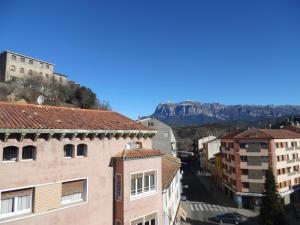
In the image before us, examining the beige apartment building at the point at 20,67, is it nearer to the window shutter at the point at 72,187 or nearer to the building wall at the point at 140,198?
the building wall at the point at 140,198

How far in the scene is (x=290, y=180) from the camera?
210 ft

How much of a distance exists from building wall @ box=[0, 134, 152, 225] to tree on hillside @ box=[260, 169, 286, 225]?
32918 millimetres

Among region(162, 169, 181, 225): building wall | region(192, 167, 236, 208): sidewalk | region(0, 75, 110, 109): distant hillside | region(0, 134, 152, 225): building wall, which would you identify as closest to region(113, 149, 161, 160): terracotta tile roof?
region(0, 134, 152, 225): building wall

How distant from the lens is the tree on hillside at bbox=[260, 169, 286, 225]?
46.0 meters

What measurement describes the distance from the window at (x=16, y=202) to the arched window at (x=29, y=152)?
70.0 inches

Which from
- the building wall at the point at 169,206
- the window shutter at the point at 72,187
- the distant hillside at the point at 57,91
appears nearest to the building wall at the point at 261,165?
the building wall at the point at 169,206

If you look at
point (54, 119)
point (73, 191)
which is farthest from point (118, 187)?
point (54, 119)

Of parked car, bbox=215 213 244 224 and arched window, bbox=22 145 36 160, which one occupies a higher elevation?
arched window, bbox=22 145 36 160

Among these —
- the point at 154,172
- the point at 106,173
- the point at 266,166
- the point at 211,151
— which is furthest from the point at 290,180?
the point at 106,173

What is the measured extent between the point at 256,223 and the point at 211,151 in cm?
5179

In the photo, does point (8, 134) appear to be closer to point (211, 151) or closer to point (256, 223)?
point (256, 223)

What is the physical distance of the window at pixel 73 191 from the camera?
17625 millimetres

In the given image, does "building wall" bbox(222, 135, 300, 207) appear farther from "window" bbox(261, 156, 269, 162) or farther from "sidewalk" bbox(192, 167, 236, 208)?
A: "sidewalk" bbox(192, 167, 236, 208)

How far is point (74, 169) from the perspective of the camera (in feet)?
59.0
